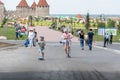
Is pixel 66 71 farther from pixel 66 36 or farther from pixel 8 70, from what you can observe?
pixel 66 36

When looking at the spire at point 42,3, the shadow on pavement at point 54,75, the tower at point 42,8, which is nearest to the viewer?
the shadow on pavement at point 54,75

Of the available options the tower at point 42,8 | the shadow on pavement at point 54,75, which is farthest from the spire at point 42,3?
the shadow on pavement at point 54,75

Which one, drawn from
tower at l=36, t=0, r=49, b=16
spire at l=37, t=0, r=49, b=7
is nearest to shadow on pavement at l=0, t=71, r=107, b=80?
spire at l=37, t=0, r=49, b=7

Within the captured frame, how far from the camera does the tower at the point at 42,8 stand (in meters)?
192

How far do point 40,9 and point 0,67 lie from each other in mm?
178258

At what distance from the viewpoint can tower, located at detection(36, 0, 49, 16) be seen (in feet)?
629

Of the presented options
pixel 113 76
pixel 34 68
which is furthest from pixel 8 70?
pixel 113 76

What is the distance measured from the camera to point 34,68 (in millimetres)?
19156

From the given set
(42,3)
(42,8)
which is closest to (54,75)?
(42,3)

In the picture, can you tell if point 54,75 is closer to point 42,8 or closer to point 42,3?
point 42,3

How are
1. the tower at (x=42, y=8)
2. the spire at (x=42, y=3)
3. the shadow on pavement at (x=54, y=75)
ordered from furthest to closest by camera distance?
the tower at (x=42, y=8), the spire at (x=42, y=3), the shadow on pavement at (x=54, y=75)

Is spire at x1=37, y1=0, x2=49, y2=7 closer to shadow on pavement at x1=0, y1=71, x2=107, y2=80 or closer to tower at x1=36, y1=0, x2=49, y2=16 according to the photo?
tower at x1=36, y1=0, x2=49, y2=16

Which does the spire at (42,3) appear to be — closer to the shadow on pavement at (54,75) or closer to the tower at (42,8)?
the tower at (42,8)

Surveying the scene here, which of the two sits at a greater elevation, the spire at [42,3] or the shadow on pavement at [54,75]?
the spire at [42,3]
